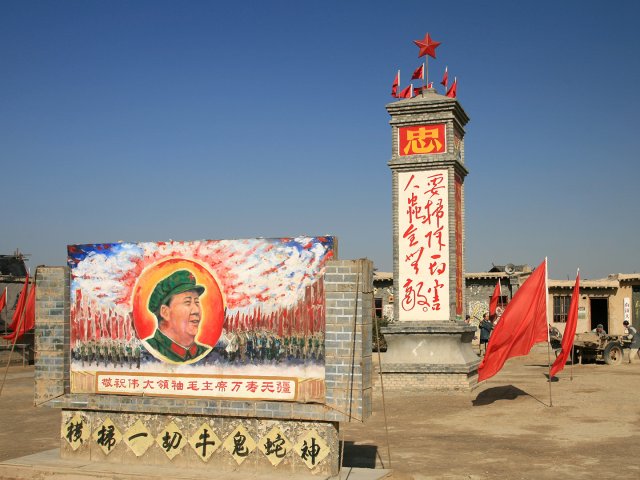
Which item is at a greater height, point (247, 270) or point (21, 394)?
point (247, 270)

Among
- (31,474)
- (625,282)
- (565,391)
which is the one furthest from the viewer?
(625,282)

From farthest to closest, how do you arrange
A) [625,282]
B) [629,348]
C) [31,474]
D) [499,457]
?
[625,282] < [629,348] < [499,457] < [31,474]

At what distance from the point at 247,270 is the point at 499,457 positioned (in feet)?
15.9

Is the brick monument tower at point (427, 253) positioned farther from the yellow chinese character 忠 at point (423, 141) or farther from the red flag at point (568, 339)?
the red flag at point (568, 339)

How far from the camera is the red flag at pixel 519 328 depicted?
1519 cm

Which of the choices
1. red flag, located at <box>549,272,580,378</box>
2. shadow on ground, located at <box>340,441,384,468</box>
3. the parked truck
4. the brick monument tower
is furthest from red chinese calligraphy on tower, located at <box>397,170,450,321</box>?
the parked truck

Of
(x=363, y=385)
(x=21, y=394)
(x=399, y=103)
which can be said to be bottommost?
(x=21, y=394)

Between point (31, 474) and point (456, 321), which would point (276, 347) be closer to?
point (31, 474)

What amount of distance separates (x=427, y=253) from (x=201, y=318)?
10.1 m

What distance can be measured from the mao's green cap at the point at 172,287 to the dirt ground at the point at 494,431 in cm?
347

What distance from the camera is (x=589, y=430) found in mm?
13188

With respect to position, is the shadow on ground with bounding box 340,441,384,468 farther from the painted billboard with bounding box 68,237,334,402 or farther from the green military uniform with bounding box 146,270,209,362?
the green military uniform with bounding box 146,270,209,362

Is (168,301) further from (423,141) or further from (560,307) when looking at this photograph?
(560,307)

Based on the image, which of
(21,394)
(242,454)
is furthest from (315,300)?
(21,394)
